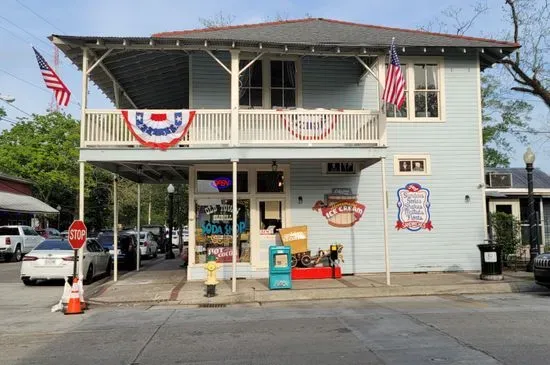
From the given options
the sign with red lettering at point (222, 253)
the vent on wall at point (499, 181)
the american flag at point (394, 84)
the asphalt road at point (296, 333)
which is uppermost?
the american flag at point (394, 84)

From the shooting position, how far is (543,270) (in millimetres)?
11930

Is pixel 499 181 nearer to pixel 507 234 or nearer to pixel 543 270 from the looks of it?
pixel 507 234

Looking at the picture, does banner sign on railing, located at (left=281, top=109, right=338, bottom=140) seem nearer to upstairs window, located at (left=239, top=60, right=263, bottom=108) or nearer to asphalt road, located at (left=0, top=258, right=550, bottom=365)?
upstairs window, located at (left=239, top=60, right=263, bottom=108)

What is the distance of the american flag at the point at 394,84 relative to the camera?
42.4 ft

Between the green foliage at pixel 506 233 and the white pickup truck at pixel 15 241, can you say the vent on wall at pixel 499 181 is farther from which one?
the white pickup truck at pixel 15 241

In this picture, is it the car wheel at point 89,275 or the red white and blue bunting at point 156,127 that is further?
the car wheel at point 89,275

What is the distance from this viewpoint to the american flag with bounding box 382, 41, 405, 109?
12930mm

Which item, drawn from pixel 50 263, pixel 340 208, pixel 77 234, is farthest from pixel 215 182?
pixel 50 263

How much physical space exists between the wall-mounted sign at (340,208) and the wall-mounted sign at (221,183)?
257 centimetres

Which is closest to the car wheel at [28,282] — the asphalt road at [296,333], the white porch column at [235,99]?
the asphalt road at [296,333]

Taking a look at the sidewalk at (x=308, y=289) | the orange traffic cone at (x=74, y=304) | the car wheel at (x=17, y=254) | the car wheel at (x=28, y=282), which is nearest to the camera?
the orange traffic cone at (x=74, y=304)

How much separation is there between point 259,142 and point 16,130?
4106cm

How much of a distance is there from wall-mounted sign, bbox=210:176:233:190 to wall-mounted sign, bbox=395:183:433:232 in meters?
5.03

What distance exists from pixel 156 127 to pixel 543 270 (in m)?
9.56
